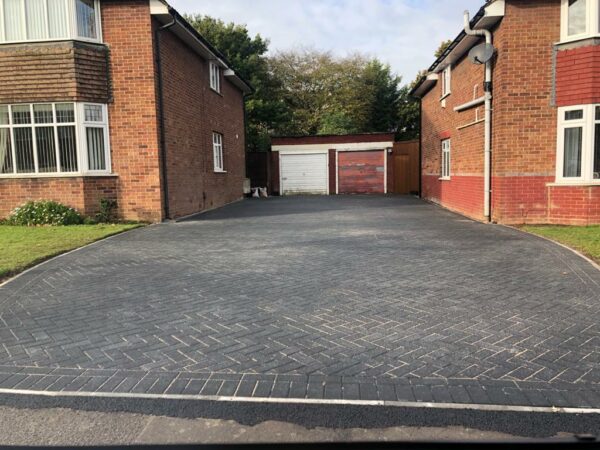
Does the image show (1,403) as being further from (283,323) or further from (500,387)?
(500,387)

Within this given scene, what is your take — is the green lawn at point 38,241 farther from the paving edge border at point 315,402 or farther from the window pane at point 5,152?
the paving edge border at point 315,402

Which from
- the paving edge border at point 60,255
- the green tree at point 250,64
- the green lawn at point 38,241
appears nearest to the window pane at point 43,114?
the green lawn at point 38,241

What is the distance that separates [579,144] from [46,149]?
13.1 metres

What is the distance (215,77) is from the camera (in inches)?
786

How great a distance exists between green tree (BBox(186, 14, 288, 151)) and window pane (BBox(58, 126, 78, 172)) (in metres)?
23.5

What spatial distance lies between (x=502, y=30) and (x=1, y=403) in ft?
40.5

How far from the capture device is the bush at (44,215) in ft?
42.9

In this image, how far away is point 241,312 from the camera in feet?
17.8

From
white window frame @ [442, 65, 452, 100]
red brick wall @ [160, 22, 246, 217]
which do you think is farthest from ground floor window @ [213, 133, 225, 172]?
white window frame @ [442, 65, 452, 100]

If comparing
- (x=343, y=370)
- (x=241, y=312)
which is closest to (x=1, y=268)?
(x=241, y=312)

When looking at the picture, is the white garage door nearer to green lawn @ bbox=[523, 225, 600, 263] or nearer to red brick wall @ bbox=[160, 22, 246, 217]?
red brick wall @ bbox=[160, 22, 246, 217]

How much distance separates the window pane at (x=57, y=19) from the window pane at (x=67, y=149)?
2326mm

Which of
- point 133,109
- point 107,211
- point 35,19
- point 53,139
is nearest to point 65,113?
point 53,139

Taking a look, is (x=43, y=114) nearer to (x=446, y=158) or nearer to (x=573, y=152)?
(x=573, y=152)
